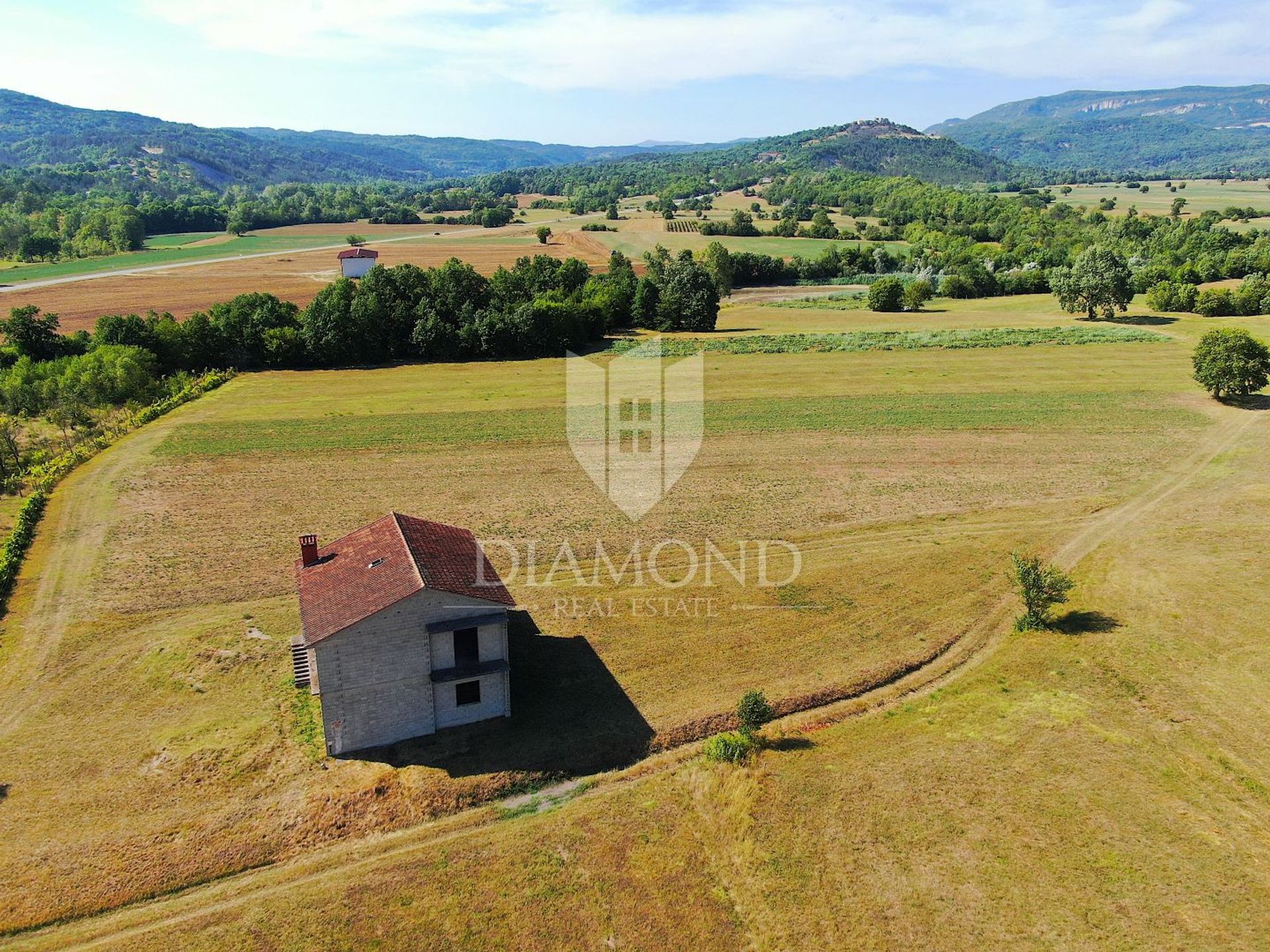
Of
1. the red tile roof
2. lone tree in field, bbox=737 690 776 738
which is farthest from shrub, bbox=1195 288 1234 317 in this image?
the red tile roof

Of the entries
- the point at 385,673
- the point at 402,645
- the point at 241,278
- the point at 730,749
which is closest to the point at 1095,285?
the point at 730,749

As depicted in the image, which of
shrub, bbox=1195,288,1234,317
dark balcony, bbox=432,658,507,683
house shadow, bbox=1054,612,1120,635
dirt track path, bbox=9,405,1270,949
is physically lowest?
dirt track path, bbox=9,405,1270,949

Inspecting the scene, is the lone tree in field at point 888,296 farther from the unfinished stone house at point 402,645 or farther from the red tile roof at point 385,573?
the unfinished stone house at point 402,645

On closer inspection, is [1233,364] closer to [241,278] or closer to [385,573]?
[385,573]

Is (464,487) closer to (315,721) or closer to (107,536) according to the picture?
(107,536)

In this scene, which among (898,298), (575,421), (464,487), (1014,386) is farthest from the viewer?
(898,298)

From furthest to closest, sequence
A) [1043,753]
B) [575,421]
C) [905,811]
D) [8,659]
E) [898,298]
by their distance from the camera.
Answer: [898,298], [575,421], [8,659], [1043,753], [905,811]

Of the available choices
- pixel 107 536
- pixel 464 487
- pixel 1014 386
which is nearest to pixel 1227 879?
pixel 464 487

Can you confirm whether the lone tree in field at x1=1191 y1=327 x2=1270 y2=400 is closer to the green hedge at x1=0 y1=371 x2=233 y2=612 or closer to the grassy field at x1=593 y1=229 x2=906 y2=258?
the green hedge at x1=0 y1=371 x2=233 y2=612
